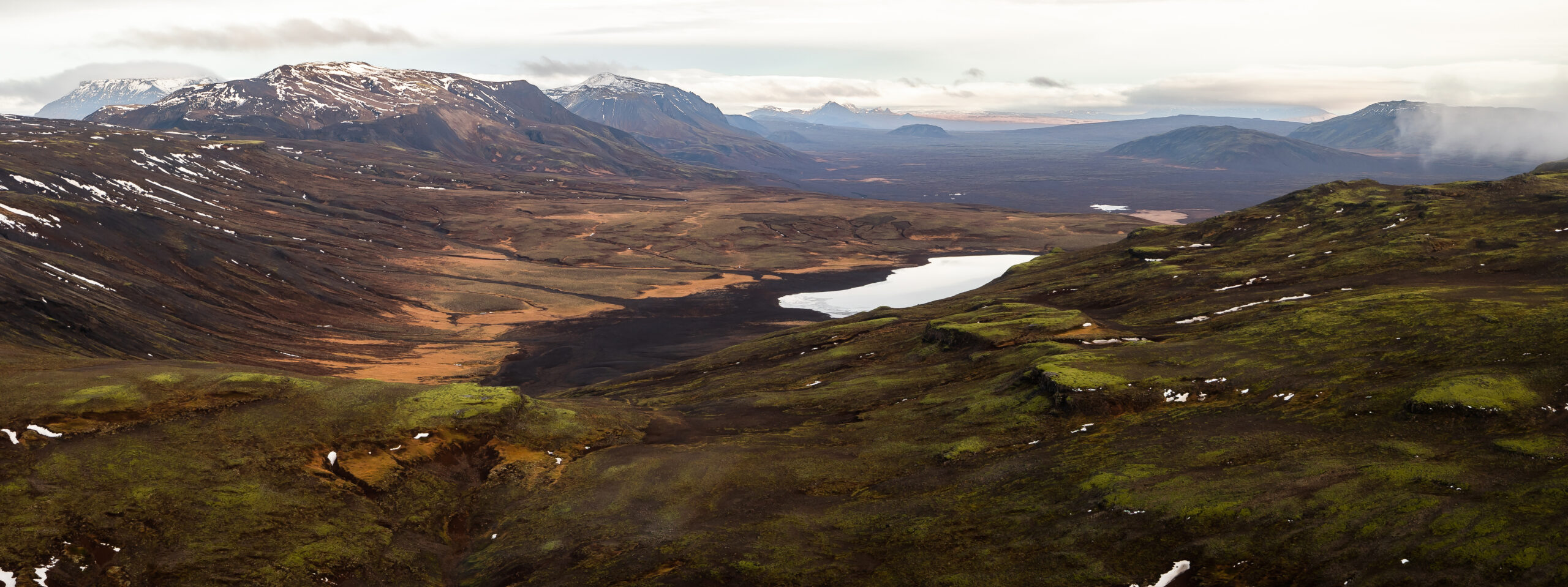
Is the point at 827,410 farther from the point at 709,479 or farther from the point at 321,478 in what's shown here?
the point at 321,478

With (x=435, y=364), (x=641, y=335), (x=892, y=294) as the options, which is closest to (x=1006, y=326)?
(x=435, y=364)

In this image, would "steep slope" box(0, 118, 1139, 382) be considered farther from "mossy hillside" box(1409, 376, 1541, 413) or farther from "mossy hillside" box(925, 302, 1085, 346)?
"mossy hillside" box(1409, 376, 1541, 413)

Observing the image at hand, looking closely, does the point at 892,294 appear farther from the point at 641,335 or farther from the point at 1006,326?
the point at 1006,326

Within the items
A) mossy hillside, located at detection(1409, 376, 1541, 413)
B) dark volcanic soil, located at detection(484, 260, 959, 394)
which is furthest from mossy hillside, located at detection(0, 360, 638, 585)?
dark volcanic soil, located at detection(484, 260, 959, 394)

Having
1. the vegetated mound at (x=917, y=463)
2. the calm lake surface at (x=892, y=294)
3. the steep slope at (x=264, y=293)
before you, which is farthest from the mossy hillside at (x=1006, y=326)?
the calm lake surface at (x=892, y=294)

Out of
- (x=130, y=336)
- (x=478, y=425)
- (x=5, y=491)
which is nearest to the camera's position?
(x=5, y=491)

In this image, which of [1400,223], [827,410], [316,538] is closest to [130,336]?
[316,538]

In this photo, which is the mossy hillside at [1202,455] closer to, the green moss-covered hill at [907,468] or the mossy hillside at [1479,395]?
the green moss-covered hill at [907,468]

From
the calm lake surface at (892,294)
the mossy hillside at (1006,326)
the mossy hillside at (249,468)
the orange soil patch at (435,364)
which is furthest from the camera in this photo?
the calm lake surface at (892,294)
